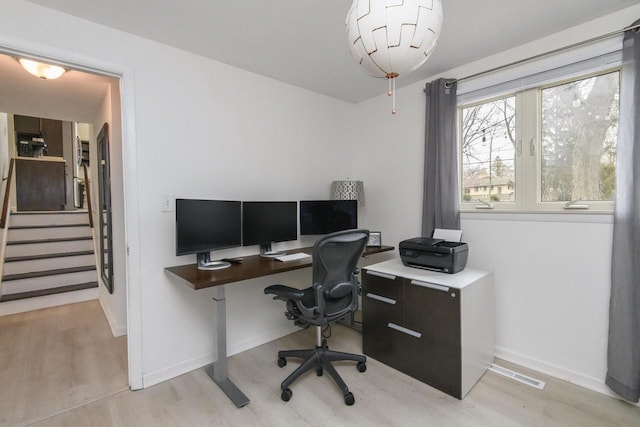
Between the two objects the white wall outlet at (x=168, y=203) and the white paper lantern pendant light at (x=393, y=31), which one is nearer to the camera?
the white paper lantern pendant light at (x=393, y=31)

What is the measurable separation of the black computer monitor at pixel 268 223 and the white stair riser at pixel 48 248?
11.3ft

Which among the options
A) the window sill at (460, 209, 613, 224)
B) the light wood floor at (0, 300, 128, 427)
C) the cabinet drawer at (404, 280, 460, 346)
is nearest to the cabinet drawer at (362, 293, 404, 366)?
the cabinet drawer at (404, 280, 460, 346)

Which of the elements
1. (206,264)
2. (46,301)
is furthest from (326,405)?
(46,301)

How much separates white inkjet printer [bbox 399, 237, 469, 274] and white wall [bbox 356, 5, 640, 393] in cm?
37

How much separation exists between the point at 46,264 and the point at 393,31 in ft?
16.5

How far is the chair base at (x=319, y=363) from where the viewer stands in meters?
1.87

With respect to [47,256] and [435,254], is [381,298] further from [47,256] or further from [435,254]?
[47,256]

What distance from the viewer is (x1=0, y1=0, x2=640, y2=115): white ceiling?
171 cm

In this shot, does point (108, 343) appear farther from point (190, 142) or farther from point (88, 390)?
point (190, 142)

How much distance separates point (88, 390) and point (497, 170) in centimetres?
341

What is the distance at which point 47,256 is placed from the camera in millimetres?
3961

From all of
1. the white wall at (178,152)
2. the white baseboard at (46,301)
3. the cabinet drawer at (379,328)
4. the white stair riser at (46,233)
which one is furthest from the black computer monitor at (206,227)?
the white stair riser at (46,233)

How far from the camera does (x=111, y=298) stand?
3107mm

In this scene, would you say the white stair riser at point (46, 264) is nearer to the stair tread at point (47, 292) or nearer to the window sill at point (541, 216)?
the stair tread at point (47, 292)
